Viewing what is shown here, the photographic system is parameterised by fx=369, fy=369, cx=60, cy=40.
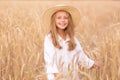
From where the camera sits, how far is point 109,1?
184cm

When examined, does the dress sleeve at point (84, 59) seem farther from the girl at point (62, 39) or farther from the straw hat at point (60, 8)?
the straw hat at point (60, 8)

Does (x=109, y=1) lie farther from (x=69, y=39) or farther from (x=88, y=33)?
(x=69, y=39)

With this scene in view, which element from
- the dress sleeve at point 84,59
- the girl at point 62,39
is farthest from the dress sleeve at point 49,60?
the dress sleeve at point 84,59

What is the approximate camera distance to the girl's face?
1389mm

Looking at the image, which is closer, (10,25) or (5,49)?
(5,49)

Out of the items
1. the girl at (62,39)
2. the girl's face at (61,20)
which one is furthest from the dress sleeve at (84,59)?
the girl's face at (61,20)

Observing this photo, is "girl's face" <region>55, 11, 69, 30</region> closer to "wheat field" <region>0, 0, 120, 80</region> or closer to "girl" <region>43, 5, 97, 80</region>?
"girl" <region>43, 5, 97, 80</region>

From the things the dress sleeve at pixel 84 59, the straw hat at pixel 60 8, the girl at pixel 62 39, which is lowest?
the dress sleeve at pixel 84 59

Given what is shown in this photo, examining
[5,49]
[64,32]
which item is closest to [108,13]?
[64,32]

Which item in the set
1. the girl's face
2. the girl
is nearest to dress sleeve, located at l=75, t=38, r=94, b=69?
the girl

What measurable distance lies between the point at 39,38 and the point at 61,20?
0.27m

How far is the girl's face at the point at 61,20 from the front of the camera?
1.39 metres

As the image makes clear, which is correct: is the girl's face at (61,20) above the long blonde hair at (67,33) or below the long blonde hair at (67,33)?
above

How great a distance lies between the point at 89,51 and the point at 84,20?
397 millimetres
